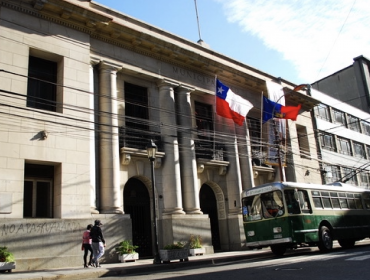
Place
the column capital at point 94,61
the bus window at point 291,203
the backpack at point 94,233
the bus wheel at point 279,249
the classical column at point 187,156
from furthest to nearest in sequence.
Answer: the classical column at point 187,156
the column capital at point 94,61
the bus wheel at point 279,249
the bus window at point 291,203
the backpack at point 94,233

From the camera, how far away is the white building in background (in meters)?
35.5

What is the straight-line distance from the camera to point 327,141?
36656 millimetres

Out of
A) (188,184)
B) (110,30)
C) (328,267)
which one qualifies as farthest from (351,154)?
(328,267)

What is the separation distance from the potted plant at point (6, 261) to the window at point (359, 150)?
37076mm

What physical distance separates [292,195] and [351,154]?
1075 inches

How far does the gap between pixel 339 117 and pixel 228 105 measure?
846 inches

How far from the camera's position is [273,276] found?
29.8ft

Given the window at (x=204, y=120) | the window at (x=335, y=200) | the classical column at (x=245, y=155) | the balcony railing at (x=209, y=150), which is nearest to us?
the window at (x=335, y=200)

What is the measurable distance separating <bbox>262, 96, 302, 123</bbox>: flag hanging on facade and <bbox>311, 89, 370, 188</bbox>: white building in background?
28.7 ft

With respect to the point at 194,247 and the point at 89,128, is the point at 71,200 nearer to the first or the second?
the point at 89,128

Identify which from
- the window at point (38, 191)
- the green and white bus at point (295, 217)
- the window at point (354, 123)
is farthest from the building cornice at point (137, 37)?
the window at point (354, 123)

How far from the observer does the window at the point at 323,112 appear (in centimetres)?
3669

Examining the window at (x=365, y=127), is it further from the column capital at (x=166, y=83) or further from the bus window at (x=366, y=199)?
the column capital at (x=166, y=83)

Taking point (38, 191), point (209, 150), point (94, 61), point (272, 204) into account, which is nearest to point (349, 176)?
point (209, 150)
